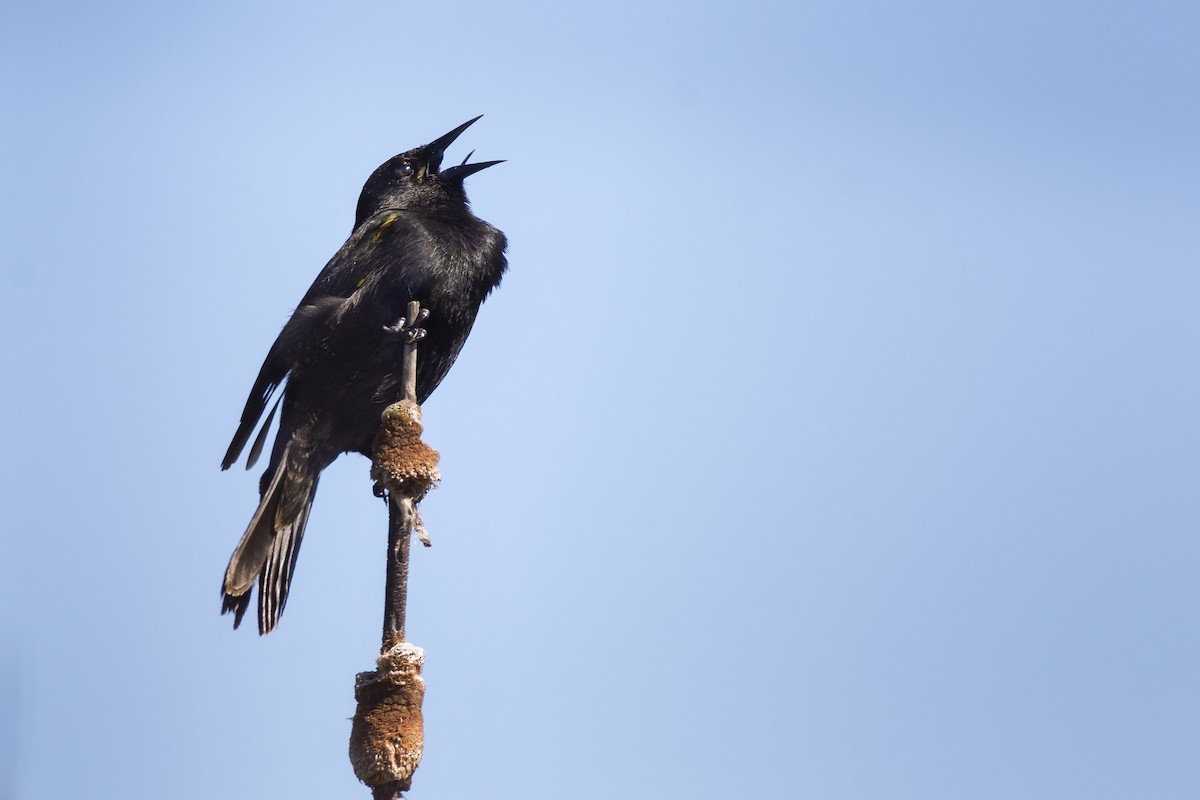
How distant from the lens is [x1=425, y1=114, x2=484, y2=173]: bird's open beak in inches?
263

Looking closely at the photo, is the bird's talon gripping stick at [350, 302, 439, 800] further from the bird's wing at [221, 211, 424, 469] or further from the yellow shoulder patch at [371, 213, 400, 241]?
the yellow shoulder patch at [371, 213, 400, 241]

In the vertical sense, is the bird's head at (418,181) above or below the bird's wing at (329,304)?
above

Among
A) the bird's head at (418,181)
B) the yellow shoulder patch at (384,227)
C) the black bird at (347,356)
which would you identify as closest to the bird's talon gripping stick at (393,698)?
the black bird at (347,356)

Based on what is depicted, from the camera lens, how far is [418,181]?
21.7 feet

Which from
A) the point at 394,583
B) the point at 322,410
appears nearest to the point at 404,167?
the point at 322,410

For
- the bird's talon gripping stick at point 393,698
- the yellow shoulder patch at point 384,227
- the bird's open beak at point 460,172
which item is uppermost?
the bird's open beak at point 460,172

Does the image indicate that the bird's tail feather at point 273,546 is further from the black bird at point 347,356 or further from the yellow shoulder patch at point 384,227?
the yellow shoulder patch at point 384,227

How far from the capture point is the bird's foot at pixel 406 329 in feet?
17.0

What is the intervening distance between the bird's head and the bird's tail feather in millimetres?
1596

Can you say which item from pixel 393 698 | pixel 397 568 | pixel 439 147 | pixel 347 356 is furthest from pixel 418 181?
pixel 393 698

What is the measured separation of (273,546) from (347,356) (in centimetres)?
88

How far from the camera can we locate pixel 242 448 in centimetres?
576

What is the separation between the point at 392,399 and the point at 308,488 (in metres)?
0.54

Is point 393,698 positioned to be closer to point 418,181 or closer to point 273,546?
point 273,546
